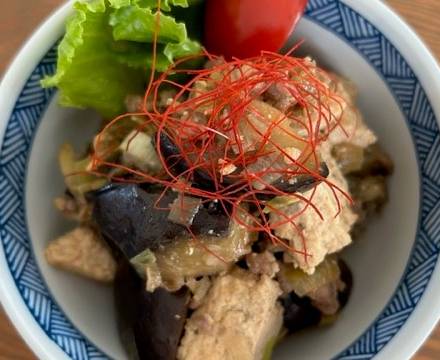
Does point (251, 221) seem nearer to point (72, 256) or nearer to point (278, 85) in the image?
point (278, 85)

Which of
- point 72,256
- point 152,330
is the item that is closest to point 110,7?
point 72,256

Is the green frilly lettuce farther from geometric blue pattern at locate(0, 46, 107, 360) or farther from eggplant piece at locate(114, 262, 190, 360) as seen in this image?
eggplant piece at locate(114, 262, 190, 360)

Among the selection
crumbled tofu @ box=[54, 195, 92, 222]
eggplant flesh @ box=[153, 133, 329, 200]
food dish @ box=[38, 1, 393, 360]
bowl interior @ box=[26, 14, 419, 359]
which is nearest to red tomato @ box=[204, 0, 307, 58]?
food dish @ box=[38, 1, 393, 360]

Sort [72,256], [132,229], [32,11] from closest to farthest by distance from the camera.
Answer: [132,229]
[72,256]
[32,11]

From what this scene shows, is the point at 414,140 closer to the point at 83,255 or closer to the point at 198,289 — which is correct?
the point at 198,289

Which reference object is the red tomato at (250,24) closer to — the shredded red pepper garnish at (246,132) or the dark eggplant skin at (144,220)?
the shredded red pepper garnish at (246,132)

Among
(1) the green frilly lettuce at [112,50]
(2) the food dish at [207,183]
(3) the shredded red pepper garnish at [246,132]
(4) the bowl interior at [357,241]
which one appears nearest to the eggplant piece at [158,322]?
(2) the food dish at [207,183]

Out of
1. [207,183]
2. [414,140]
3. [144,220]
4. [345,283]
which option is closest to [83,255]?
[144,220]
